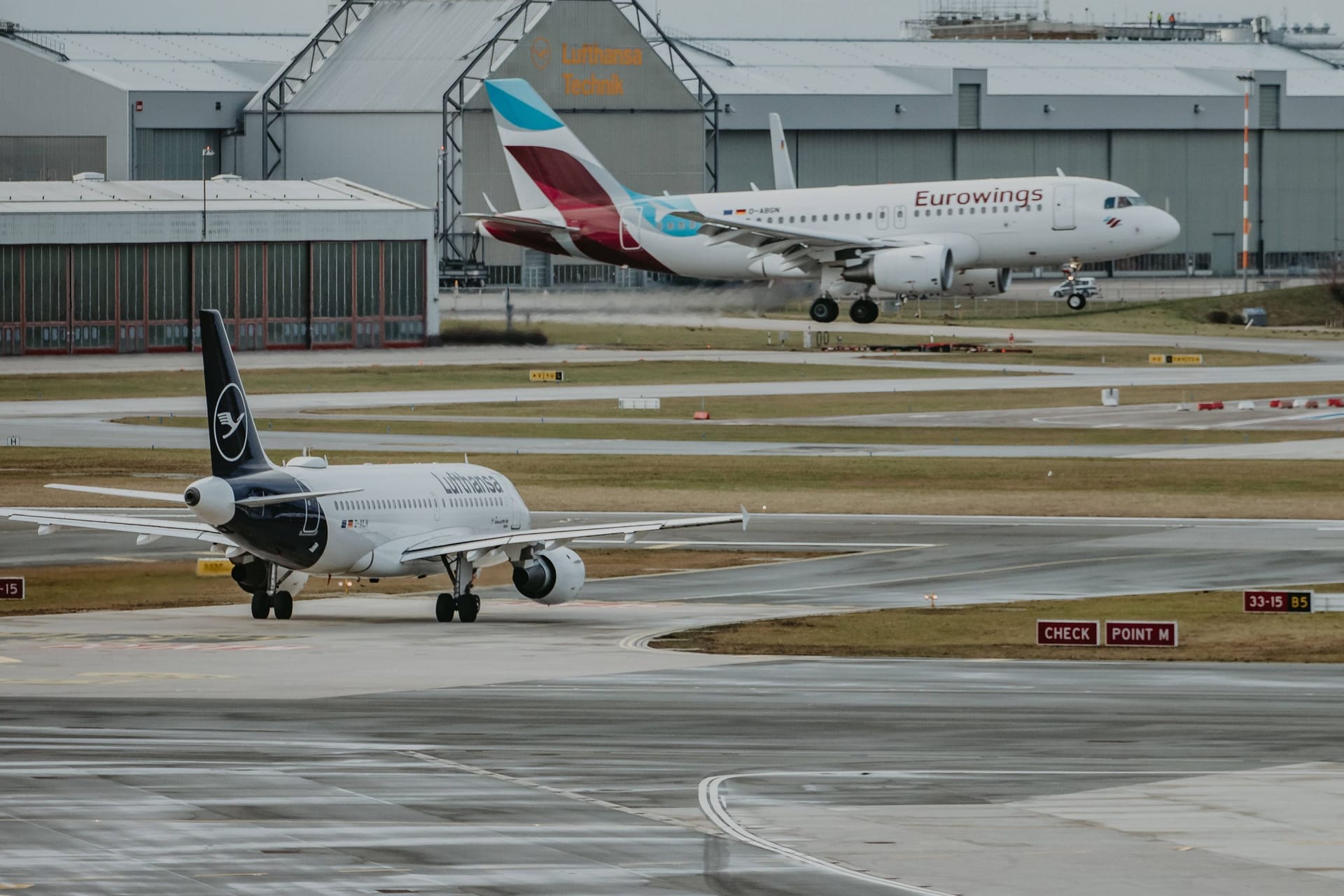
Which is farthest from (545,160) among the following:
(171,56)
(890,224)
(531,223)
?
(171,56)

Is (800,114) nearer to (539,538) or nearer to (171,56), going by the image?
(171,56)

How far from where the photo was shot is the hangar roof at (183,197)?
10725cm

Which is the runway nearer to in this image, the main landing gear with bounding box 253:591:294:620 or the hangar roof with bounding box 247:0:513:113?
the main landing gear with bounding box 253:591:294:620

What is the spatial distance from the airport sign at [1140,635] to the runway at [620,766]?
248 centimetres

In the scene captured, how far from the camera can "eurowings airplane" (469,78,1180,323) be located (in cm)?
9700

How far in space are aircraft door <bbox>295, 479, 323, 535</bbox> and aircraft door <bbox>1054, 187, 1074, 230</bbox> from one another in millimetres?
64663

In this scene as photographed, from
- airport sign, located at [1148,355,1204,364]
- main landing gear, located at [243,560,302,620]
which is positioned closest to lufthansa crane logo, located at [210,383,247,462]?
main landing gear, located at [243,560,302,620]

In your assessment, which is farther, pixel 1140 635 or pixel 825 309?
pixel 825 309

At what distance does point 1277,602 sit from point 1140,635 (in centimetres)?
451

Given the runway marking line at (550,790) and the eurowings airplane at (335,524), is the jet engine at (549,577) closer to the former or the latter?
the eurowings airplane at (335,524)

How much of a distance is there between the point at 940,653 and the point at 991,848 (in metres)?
14.5

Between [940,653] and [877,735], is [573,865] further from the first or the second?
[940,653]

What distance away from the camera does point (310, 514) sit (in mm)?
37188

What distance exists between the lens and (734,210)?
102562 millimetres
